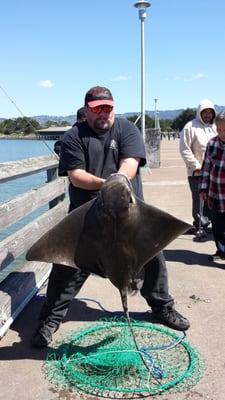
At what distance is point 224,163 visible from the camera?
602cm

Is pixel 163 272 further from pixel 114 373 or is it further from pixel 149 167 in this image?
pixel 149 167

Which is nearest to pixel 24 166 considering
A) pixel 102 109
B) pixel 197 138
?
pixel 102 109

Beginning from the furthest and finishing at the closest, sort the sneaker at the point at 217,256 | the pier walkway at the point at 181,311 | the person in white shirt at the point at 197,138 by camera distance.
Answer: the person in white shirt at the point at 197,138 < the sneaker at the point at 217,256 < the pier walkway at the point at 181,311

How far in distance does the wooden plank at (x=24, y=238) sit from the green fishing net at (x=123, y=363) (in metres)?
0.94

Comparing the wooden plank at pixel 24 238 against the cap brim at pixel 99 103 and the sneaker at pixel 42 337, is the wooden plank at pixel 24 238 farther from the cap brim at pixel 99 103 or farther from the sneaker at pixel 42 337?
the cap brim at pixel 99 103

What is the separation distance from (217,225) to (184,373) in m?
2.97

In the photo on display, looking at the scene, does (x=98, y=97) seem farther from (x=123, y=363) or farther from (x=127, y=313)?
(x=123, y=363)

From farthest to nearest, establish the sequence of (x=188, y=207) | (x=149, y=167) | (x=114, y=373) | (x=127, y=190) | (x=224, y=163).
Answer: (x=149, y=167)
(x=188, y=207)
(x=224, y=163)
(x=114, y=373)
(x=127, y=190)

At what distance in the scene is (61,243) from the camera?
11.7 ft

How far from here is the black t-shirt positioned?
4.02 m

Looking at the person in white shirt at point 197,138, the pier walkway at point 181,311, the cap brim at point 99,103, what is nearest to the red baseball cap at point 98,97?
the cap brim at point 99,103

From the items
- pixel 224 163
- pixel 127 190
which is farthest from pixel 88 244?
pixel 224 163

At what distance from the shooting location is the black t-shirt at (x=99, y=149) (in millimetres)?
4023

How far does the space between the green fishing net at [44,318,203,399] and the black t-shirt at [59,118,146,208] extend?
49.7 inches
